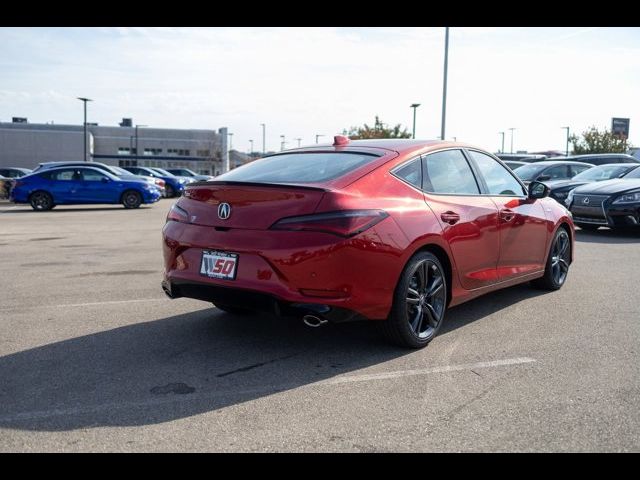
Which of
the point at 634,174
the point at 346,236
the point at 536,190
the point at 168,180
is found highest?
the point at 634,174

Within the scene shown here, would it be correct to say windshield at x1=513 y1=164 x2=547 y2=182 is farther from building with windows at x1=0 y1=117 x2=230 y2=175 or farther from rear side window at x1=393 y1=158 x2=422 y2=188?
building with windows at x1=0 y1=117 x2=230 y2=175

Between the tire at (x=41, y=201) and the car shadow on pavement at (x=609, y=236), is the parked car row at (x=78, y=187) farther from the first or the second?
the car shadow on pavement at (x=609, y=236)

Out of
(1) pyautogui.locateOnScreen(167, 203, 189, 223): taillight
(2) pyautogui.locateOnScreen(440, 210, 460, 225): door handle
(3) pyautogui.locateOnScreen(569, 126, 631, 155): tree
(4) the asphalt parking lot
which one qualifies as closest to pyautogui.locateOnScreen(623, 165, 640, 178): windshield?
(4) the asphalt parking lot

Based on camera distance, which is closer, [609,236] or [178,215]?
[178,215]

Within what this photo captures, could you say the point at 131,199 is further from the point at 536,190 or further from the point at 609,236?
the point at 536,190

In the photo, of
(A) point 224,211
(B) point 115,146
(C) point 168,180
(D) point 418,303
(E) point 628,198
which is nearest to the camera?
(A) point 224,211

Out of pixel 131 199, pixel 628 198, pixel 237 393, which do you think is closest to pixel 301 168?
pixel 237 393

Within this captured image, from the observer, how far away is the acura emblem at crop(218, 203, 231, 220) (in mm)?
4430

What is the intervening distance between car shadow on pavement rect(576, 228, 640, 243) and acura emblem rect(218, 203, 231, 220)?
898 centimetres

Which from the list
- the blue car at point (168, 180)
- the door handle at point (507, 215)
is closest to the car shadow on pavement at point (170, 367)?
the door handle at point (507, 215)

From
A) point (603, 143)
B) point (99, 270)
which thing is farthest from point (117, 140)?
point (99, 270)

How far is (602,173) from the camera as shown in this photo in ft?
51.3

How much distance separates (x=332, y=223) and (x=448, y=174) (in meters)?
1.68
